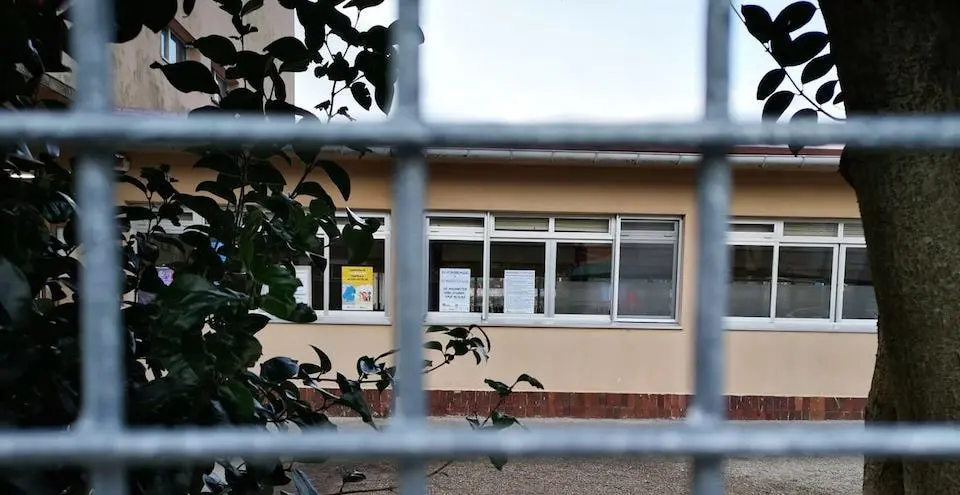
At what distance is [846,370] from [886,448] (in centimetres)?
602

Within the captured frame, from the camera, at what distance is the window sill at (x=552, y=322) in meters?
5.31

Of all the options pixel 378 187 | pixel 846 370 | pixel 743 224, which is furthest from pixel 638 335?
pixel 378 187

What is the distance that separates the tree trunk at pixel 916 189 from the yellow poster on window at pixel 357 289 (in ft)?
15.8

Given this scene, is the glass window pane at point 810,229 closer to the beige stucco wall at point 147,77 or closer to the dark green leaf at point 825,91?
the dark green leaf at point 825,91

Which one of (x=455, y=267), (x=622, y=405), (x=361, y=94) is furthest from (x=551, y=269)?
(x=361, y=94)

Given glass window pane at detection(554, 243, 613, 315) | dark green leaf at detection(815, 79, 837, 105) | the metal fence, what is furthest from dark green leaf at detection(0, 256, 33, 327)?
glass window pane at detection(554, 243, 613, 315)

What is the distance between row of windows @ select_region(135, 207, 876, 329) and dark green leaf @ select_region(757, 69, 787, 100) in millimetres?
4021

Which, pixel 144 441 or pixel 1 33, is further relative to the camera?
pixel 1 33

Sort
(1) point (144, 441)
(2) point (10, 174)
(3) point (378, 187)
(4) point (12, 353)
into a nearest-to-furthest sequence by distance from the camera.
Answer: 1. (1) point (144, 441)
2. (4) point (12, 353)
3. (2) point (10, 174)
4. (3) point (378, 187)

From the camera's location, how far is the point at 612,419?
5.38 metres

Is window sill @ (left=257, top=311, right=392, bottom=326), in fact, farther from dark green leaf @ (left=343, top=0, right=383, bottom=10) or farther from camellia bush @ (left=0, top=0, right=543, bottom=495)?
dark green leaf @ (left=343, top=0, right=383, bottom=10)

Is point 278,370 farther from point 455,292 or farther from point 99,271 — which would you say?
point 455,292

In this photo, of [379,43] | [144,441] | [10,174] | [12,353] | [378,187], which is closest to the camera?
[144,441]

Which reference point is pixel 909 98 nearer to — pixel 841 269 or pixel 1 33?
pixel 1 33
